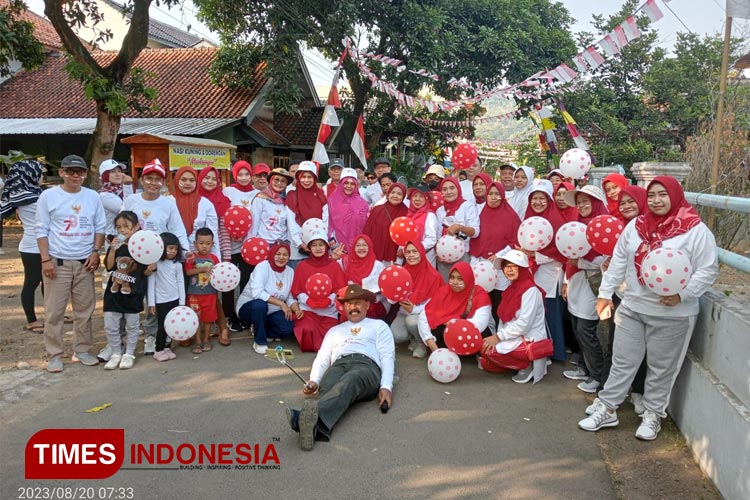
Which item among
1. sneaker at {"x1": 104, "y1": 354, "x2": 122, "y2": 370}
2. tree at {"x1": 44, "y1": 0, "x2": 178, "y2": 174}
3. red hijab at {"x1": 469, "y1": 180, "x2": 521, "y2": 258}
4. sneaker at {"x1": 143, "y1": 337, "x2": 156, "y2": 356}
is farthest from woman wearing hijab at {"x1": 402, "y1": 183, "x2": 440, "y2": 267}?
tree at {"x1": 44, "y1": 0, "x2": 178, "y2": 174}

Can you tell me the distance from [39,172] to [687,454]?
260 inches

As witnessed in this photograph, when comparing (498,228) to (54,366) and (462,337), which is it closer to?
(462,337)

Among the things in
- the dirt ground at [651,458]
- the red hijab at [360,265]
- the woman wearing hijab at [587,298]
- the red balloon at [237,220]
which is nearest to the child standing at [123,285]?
the dirt ground at [651,458]

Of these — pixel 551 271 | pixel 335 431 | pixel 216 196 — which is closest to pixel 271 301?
pixel 216 196

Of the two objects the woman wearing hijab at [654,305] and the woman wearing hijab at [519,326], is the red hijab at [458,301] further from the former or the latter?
the woman wearing hijab at [654,305]

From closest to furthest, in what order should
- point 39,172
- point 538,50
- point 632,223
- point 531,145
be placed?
point 632,223 → point 39,172 → point 538,50 → point 531,145

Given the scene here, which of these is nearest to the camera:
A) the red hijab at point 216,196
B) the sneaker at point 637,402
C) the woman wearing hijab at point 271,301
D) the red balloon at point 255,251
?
the sneaker at point 637,402

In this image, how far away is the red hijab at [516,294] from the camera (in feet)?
15.6

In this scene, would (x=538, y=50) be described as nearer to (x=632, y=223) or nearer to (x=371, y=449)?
(x=632, y=223)

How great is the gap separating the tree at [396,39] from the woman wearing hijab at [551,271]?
370 inches

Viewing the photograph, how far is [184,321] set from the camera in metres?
5.01

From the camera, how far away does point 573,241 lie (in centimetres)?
439

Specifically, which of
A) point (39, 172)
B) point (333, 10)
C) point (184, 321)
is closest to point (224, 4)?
point (333, 10)

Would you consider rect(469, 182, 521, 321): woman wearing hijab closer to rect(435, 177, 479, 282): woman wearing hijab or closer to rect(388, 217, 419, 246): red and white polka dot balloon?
rect(435, 177, 479, 282): woman wearing hijab
